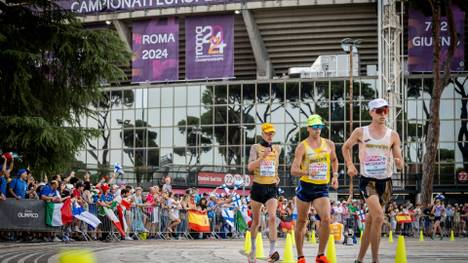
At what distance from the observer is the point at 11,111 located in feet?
79.5

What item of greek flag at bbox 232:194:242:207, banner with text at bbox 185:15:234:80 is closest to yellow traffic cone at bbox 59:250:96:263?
greek flag at bbox 232:194:242:207

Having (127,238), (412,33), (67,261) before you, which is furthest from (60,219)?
(412,33)

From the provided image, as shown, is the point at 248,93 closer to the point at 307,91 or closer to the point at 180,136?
the point at 307,91

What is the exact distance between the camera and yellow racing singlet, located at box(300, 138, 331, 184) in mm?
11445

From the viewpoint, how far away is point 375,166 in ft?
35.1

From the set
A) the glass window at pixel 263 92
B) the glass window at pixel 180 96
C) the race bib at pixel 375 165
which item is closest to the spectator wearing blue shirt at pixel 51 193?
the race bib at pixel 375 165

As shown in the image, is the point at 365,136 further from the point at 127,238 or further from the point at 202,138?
the point at 202,138

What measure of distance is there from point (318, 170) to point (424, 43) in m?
47.2

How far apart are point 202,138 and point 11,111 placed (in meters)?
39.5

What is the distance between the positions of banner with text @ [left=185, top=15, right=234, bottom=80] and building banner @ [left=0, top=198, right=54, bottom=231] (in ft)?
121

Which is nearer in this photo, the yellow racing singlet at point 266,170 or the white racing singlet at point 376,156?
the white racing singlet at point 376,156

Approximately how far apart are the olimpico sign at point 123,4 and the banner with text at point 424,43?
11520 mm

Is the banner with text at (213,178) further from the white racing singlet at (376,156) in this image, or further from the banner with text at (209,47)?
the white racing singlet at (376,156)

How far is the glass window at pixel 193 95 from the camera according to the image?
6347 cm
